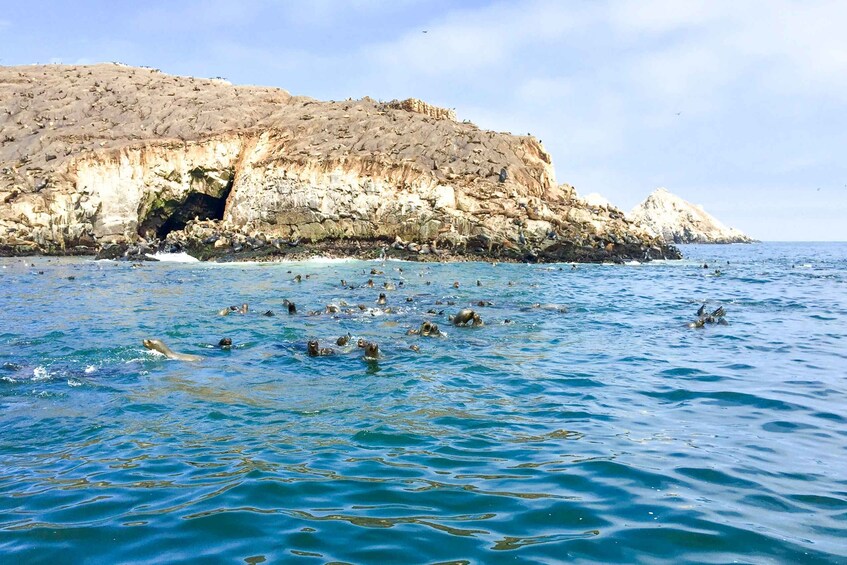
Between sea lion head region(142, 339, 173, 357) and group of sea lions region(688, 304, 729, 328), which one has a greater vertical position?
group of sea lions region(688, 304, 729, 328)

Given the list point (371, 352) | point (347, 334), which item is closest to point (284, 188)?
point (347, 334)

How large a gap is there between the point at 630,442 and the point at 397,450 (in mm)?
3047

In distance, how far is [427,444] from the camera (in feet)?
25.4

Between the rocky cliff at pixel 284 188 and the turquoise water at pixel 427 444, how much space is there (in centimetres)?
3266

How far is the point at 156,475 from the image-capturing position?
6.73 metres

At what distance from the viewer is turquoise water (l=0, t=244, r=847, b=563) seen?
17.1ft

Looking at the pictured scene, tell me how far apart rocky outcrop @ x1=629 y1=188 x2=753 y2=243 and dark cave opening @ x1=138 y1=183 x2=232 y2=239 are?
121 meters

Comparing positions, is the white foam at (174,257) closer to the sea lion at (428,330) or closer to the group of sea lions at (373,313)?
the group of sea lions at (373,313)

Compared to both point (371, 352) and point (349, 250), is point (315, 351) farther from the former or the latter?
point (349, 250)

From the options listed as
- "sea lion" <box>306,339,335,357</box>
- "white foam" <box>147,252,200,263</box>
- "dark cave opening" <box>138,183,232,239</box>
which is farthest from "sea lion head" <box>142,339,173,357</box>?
"dark cave opening" <box>138,183,232,239</box>

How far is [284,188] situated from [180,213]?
13183 millimetres

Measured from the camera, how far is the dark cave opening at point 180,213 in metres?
55.5

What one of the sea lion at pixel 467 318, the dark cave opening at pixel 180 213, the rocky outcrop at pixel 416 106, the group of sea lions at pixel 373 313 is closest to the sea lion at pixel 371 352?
A: the group of sea lions at pixel 373 313

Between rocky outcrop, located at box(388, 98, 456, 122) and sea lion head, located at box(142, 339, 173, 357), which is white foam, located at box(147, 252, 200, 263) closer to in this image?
rocky outcrop, located at box(388, 98, 456, 122)
